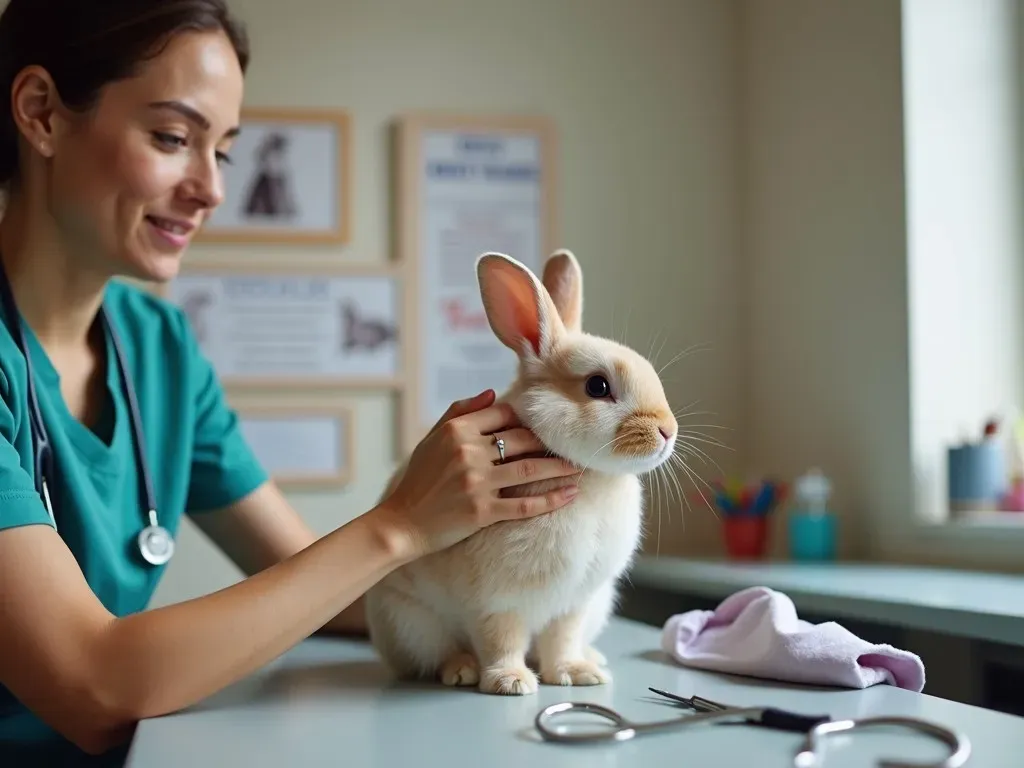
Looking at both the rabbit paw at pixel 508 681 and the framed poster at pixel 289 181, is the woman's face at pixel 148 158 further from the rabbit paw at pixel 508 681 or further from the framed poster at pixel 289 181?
the framed poster at pixel 289 181

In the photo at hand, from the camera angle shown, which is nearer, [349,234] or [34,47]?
[34,47]

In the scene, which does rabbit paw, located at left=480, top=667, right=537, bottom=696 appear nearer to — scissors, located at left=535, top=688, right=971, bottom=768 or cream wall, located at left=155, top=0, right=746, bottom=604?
scissors, located at left=535, top=688, right=971, bottom=768

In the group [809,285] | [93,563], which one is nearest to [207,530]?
[93,563]

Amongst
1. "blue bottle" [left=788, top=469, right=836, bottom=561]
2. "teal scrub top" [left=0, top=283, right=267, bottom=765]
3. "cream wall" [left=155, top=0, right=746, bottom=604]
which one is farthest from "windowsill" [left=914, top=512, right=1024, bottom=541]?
"teal scrub top" [left=0, top=283, right=267, bottom=765]

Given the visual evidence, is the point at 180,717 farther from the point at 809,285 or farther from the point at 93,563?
the point at 809,285

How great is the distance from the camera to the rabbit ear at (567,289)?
3.33ft

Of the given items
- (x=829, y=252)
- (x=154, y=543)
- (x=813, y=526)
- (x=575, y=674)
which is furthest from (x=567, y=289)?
(x=829, y=252)

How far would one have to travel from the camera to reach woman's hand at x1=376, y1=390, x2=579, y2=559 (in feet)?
2.77

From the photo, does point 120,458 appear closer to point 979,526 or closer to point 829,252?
point 979,526

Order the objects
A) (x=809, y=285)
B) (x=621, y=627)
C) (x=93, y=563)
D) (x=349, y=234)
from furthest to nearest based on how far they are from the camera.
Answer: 1. (x=349, y=234)
2. (x=809, y=285)
3. (x=621, y=627)
4. (x=93, y=563)

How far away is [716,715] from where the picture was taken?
0.71 metres

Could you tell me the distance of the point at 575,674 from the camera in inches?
35.6

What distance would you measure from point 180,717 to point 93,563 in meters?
0.33

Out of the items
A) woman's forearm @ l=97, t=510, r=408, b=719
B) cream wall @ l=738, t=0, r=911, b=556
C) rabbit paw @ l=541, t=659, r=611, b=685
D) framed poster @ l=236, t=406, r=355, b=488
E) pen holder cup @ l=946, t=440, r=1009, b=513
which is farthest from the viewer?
framed poster @ l=236, t=406, r=355, b=488
